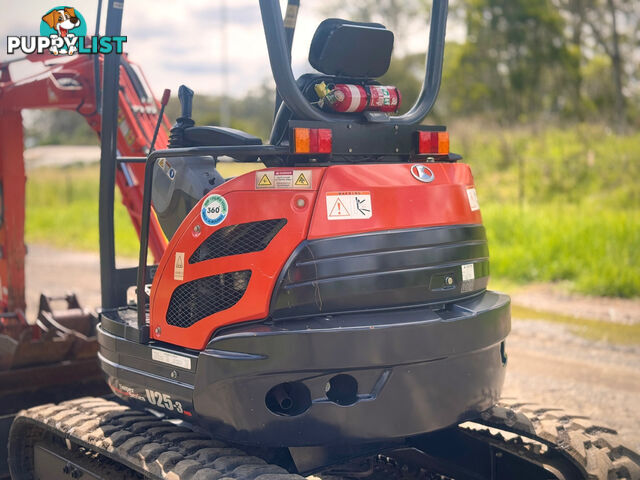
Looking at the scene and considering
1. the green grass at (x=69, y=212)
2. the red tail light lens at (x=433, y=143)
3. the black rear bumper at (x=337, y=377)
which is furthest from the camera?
the green grass at (x=69, y=212)

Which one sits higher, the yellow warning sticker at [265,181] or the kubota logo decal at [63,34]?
the kubota logo decal at [63,34]

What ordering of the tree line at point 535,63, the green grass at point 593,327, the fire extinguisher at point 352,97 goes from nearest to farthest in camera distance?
the fire extinguisher at point 352,97, the green grass at point 593,327, the tree line at point 535,63

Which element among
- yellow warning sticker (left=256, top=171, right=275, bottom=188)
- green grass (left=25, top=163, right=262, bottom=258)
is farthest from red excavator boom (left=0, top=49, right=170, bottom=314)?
green grass (left=25, top=163, right=262, bottom=258)

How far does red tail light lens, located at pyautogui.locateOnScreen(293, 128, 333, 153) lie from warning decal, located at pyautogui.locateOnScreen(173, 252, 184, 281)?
25.1 inches

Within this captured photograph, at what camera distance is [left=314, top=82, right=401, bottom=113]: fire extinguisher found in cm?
317

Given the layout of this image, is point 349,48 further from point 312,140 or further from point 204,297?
point 204,297

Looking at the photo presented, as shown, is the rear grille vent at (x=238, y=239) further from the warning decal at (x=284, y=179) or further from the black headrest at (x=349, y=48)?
the black headrest at (x=349, y=48)

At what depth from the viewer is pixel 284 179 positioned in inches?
118

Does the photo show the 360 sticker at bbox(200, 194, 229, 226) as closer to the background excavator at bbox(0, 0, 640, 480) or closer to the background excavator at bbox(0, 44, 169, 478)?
the background excavator at bbox(0, 0, 640, 480)

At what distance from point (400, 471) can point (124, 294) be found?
165cm

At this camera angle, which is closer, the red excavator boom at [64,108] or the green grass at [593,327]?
the red excavator boom at [64,108]

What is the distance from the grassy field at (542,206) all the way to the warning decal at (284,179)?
0.67m

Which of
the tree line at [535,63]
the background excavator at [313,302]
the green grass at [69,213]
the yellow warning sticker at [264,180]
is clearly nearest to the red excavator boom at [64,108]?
the background excavator at [313,302]

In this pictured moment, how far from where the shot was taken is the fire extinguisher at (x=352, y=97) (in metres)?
3.17
